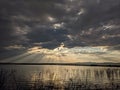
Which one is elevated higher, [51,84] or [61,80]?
[61,80]

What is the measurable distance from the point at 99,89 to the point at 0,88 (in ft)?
59.7

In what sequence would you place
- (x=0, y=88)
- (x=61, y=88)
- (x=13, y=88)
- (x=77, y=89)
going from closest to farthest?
(x=0, y=88)
(x=13, y=88)
(x=77, y=89)
(x=61, y=88)

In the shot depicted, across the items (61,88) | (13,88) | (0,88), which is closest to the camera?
(0,88)

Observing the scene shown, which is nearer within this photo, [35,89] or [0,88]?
[0,88]

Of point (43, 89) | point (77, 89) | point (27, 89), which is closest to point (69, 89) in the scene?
point (77, 89)

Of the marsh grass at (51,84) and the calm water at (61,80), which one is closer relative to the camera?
the marsh grass at (51,84)

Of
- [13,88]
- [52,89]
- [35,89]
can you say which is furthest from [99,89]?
[13,88]

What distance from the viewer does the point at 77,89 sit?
3766cm

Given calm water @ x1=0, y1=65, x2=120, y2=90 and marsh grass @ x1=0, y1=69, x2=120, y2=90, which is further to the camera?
calm water @ x1=0, y1=65, x2=120, y2=90

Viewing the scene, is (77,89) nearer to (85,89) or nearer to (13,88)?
(85,89)

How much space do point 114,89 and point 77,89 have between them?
7102 millimetres

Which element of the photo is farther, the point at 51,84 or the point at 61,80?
the point at 61,80

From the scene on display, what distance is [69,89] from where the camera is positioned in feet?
126

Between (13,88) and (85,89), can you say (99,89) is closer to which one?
(85,89)
